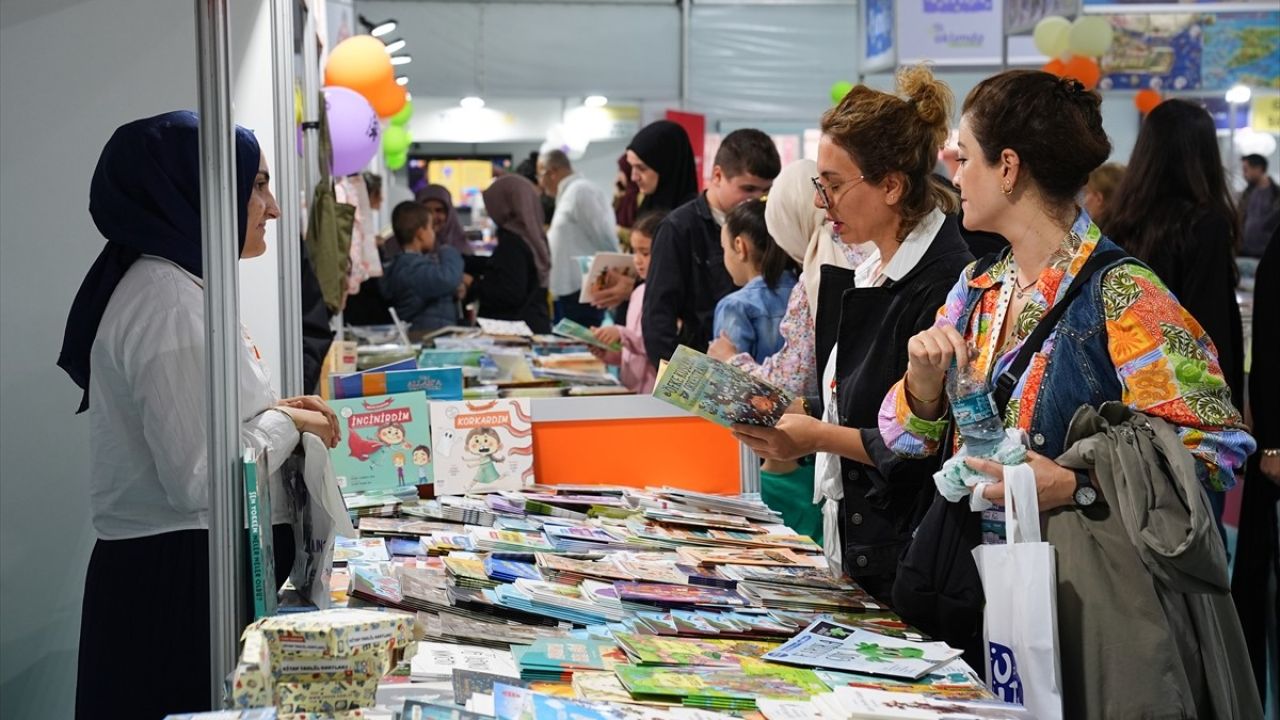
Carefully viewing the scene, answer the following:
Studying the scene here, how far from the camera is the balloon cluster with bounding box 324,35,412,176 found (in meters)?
6.31

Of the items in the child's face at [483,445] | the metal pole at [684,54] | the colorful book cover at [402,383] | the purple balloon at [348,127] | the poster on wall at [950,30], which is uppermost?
the metal pole at [684,54]

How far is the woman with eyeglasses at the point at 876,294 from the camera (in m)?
2.62

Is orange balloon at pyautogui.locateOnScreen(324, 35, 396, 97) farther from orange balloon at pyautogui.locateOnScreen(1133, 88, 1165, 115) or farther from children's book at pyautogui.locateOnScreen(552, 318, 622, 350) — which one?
orange balloon at pyautogui.locateOnScreen(1133, 88, 1165, 115)

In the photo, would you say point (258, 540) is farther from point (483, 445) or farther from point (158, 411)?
point (483, 445)

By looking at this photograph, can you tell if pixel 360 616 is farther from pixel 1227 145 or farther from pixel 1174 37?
pixel 1227 145

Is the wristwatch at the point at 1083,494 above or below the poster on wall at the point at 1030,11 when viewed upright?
below

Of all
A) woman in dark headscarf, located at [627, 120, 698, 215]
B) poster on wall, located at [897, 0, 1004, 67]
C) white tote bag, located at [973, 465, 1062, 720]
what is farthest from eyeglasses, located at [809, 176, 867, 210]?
poster on wall, located at [897, 0, 1004, 67]

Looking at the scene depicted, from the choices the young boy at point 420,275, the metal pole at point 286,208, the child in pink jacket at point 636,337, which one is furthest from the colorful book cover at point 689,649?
the young boy at point 420,275

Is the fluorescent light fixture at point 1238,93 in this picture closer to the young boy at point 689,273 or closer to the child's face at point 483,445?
the young boy at point 689,273

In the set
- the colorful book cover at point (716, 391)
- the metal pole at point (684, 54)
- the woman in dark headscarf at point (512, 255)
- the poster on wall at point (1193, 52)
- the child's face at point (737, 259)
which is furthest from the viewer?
the metal pole at point (684, 54)

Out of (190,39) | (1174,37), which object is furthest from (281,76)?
(1174,37)

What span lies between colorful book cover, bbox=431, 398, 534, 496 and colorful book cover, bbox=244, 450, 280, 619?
1247 millimetres

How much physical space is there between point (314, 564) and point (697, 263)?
2.60 metres

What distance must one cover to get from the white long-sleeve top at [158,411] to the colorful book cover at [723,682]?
76 centimetres
